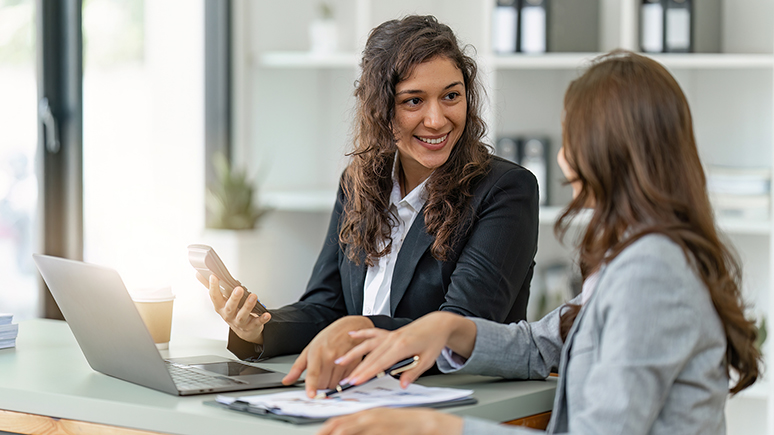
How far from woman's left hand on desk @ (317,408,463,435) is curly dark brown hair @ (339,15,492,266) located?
0.69 metres

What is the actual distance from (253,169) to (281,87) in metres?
0.41

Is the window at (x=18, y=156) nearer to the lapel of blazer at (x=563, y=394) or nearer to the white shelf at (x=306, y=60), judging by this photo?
the white shelf at (x=306, y=60)

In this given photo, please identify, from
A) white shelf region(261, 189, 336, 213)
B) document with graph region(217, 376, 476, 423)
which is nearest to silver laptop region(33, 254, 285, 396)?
document with graph region(217, 376, 476, 423)

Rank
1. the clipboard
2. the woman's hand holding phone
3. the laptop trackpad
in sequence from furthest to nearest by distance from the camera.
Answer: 1. the woman's hand holding phone
2. the laptop trackpad
3. the clipboard

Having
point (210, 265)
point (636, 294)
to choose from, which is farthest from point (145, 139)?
point (636, 294)

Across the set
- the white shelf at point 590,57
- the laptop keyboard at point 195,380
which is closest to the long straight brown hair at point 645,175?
the laptop keyboard at point 195,380

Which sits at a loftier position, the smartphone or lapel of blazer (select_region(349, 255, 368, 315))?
the smartphone

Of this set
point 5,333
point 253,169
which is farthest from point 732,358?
point 253,169

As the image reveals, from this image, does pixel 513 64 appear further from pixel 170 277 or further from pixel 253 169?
pixel 170 277

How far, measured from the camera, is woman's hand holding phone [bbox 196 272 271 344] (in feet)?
4.96

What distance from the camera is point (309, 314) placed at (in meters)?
1.78

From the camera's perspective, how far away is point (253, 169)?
400cm

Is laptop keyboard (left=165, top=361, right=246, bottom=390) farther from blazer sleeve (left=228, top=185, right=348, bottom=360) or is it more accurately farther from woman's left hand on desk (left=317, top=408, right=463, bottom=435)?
woman's left hand on desk (left=317, top=408, right=463, bottom=435)

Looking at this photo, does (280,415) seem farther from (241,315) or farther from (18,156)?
(18,156)
